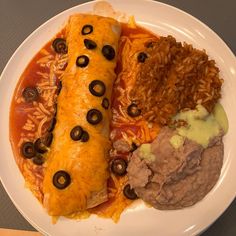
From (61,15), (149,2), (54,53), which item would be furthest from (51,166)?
(149,2)

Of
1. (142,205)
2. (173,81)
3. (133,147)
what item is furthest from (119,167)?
(173,81)

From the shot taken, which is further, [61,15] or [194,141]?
[61,15]

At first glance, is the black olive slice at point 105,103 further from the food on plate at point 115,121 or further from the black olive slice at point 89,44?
the black olive slice at point 89,44

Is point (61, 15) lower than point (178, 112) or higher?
higher

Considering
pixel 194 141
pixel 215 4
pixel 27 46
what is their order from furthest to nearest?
1. pixel 215 4
2. pixel 27 46
3. pixel 194 141

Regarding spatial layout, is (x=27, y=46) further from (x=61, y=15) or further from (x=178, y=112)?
(x=178, y=112)

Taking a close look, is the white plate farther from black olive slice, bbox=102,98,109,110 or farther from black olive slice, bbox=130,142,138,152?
black olive slice, bbox=102,98,109,110

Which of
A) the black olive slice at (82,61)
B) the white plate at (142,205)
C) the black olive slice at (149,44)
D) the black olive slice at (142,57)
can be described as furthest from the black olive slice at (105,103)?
the white plate at (142,205)

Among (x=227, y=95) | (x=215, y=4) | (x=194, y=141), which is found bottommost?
(x=194, y=141)
